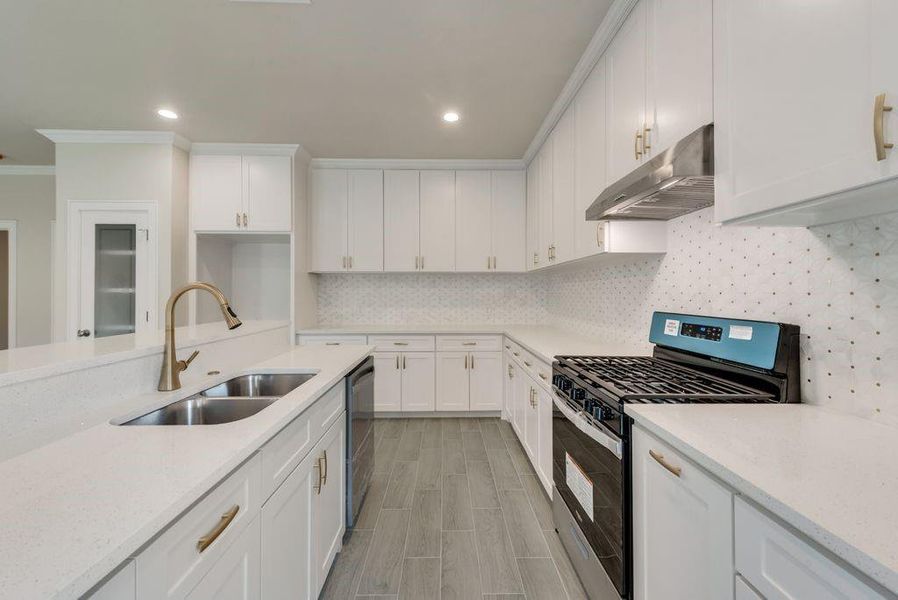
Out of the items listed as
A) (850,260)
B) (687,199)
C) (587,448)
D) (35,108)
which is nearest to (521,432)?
(587,448)

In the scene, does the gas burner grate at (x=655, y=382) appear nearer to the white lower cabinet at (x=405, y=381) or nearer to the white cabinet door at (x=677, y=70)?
the white cabinet door at (x=677, y=70)

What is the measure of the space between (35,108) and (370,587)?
3979mm

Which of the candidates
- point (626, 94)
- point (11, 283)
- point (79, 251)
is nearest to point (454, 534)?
point (626, 94)

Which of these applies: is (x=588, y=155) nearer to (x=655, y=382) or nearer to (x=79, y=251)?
(x=655, y=382)

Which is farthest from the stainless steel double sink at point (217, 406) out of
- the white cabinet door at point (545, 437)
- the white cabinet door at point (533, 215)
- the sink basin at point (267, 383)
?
the white cabinet door at point (533, 215)

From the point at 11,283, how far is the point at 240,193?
2.86 metres

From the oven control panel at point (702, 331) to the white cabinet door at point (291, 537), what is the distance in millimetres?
1627

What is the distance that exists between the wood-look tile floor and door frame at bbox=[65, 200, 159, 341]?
2.48 meters

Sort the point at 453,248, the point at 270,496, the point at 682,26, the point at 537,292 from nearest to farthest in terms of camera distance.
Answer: the point at 270,496 → the point at 682,26 → the point at 453,248 → the point at 537,292

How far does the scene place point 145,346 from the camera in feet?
4.35

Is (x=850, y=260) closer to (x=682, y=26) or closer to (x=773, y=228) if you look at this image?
(x=773, y=228)

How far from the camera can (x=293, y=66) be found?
86.7 inches

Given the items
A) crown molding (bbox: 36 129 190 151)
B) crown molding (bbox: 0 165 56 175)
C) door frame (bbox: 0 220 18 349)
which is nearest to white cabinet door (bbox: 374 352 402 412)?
crown molding (bbox: 36 129 190 151)

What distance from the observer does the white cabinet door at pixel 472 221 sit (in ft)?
12.5
